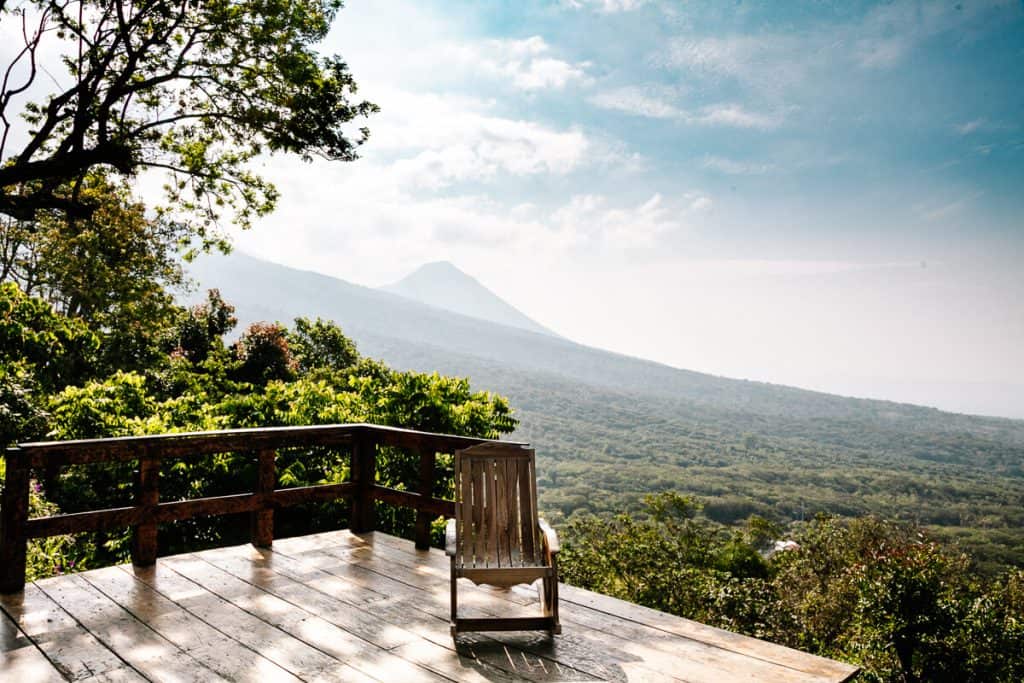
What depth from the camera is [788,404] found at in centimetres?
9444

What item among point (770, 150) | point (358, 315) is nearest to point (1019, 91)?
point (770, 150)

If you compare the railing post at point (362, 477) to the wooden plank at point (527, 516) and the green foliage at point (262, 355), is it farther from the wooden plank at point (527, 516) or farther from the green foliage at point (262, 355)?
the green foliage at point (262, 355)

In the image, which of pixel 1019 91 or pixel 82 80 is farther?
pixel 1019 91

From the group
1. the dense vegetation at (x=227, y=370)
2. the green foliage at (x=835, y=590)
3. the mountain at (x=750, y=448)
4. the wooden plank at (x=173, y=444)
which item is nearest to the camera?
the wooden plank at (x=173, y=444)

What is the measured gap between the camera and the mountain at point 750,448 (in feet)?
131

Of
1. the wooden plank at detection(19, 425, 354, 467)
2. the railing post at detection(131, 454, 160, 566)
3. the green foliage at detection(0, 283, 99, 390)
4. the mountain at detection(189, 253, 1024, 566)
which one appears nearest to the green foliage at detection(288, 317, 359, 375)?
the mountain at detection(189, 253, 1024, 566)

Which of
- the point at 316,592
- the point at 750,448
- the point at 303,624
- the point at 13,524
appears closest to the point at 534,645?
the point at 303,624

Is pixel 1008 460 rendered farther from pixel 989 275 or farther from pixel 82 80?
pixel 82 80

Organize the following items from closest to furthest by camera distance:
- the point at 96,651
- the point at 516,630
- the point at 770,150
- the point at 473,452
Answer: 1. the point at 96,651
2. the point at 516,630
3. the point at 473,452
4. the point at 770,150

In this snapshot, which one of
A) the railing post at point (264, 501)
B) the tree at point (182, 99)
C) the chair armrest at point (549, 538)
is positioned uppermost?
the tree at point (182, 99)

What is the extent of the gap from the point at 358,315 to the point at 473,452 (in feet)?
549

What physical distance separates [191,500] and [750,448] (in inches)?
2675

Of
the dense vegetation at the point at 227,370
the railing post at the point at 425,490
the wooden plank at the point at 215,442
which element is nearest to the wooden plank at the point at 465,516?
the wooden plank at the point at 215,442

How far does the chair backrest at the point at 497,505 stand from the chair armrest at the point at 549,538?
11 centimetres
